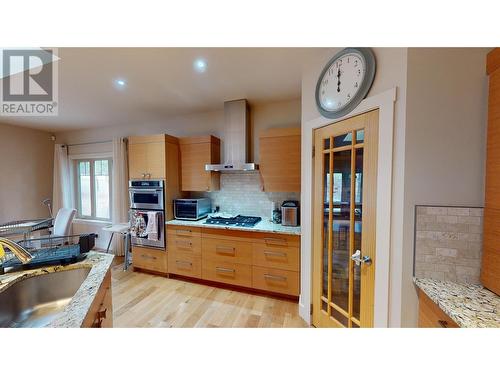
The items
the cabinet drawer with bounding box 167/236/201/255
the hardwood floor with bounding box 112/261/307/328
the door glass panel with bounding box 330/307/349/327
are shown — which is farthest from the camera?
the cabinet drawer with bounding box 167/236/201/255

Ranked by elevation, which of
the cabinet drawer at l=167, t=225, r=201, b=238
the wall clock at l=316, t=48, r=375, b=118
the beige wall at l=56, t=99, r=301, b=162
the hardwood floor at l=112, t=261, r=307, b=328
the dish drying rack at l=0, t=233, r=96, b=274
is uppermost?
the beige wall at l=56, t=99, r=301, b=162

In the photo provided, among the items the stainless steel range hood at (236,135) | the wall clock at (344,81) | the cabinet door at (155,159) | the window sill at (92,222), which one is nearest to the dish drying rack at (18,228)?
the window sill at (92,222)

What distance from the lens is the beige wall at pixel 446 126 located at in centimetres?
92

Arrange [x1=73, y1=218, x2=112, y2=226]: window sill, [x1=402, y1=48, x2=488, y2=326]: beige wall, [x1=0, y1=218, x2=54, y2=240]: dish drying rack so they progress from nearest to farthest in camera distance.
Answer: [x1=402, y1=48, x2=488, y2=326]: beige wall < [x1=0, y1=218, x2=54, y2=240]: dish drying rack < [x1=73, y1=218, x2=112, y2=226]: window sill

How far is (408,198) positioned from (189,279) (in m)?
2.63

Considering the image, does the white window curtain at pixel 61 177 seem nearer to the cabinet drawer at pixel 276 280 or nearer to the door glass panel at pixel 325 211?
the cabinet drawer at pixel 276 280

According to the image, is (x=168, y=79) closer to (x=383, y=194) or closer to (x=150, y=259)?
(x=383, y=194)

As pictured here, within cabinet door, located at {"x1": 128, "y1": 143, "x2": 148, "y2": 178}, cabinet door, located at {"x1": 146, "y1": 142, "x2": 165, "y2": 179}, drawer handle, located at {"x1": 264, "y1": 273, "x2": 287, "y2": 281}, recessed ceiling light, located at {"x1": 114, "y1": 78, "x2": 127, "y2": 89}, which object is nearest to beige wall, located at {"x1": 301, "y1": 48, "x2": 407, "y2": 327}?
drawer handle, located at {"x1": 264, "y1": 273, "x2": 287, "y2": 281}

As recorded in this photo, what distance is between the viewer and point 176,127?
3.16m

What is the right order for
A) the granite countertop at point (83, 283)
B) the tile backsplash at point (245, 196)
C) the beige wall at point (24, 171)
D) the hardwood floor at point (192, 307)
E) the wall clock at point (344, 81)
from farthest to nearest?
the beige wall at point (24, 171), the tile backsplash at point (245, 196), the hardwood floor at point (192, 307), the wall clock at point (344, 81), the granite countertop at point (83, 283)

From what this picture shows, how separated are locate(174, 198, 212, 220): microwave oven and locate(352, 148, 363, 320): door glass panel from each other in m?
1.99

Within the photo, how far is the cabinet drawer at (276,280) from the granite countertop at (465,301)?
1.29 meters

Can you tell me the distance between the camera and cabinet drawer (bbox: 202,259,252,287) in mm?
2252

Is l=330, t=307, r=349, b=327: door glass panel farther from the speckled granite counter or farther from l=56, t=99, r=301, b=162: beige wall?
l=56, t=99, r=301, b=162: beige wall
